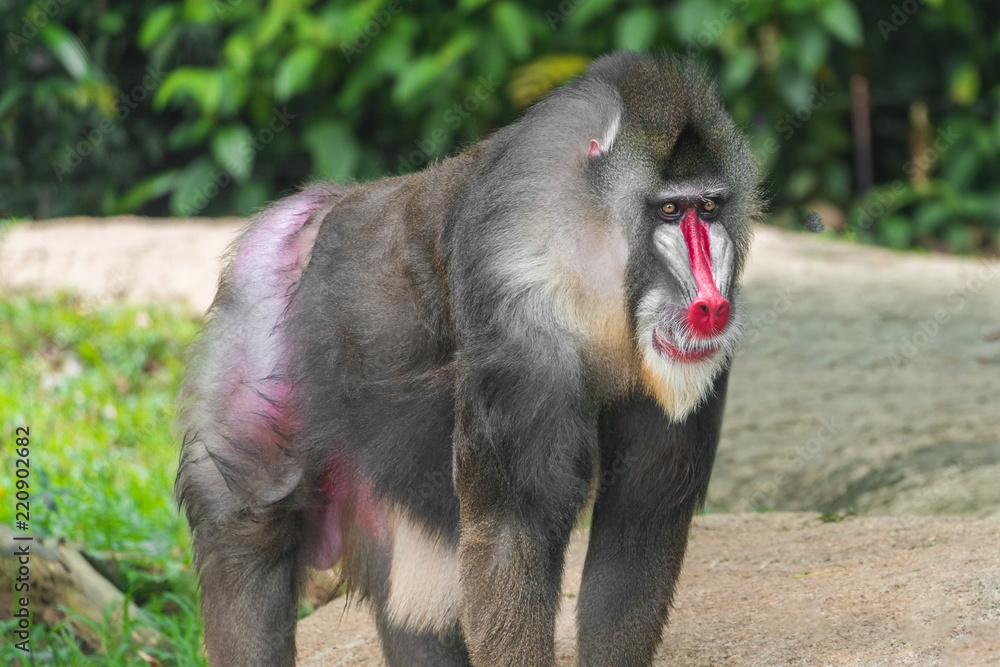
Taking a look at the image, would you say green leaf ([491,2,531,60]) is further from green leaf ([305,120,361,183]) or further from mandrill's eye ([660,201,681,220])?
mandrill's eye ([660,201,681,220])

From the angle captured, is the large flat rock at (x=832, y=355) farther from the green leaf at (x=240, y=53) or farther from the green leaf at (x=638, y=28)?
the green leaf at (x=638, y=28)

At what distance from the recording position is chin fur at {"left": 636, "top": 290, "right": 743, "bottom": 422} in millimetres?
2396

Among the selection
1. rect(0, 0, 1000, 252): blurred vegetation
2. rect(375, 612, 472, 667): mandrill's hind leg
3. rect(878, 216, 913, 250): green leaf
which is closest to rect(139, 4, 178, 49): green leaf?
rect(0, 0, 1000, 252): blurred vegetation

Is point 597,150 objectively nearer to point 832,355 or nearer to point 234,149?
point 832,355

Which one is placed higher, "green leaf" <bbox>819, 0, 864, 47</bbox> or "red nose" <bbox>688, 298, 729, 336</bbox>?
"red nose" <bbox>688, 298, 729, 336</bbox>

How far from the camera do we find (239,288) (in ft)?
9.91

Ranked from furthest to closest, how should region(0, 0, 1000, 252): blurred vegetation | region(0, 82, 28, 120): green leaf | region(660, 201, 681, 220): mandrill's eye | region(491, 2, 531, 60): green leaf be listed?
1. region(0, 0, 1000, 252): blurred vegetation
2. region(491, 2, 531, 60): green leaf
3. region(0, 82, 28, 120): green leaf
4. region(660, 201, 681, 220): mandrill's eye

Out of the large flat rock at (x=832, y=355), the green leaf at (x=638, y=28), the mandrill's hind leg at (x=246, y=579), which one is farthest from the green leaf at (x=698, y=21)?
the mandrill's hind leg at (x=246, y=579)

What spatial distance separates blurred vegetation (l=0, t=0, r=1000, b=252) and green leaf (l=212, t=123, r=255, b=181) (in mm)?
17

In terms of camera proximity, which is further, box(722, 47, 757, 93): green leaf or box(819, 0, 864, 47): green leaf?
box(722, 47, 757, 93): green leaf

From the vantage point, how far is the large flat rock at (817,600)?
269 cm

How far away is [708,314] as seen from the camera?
2.34 metres

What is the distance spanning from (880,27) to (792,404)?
518 centimetres

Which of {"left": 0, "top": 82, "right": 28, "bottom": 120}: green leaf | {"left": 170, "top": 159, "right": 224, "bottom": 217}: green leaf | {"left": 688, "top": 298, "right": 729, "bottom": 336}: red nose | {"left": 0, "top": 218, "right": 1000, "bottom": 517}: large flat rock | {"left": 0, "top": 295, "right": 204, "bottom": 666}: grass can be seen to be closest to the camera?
{"left": 688, "top": 298, "right": 729, "bottom": 336}: red nose
